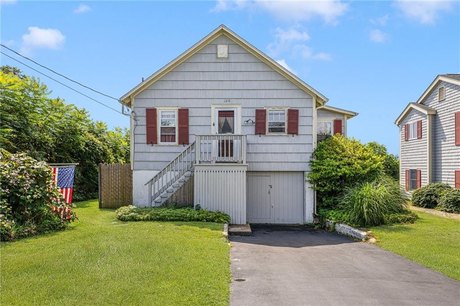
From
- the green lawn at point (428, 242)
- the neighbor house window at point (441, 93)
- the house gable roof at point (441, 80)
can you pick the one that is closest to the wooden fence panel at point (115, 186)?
the green lawn at point (428, 242)

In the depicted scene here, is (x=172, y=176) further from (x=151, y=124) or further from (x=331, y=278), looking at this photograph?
(x=331, y=278)

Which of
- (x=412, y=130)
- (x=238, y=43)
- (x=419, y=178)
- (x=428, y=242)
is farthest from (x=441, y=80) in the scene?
(x=428, y=242)

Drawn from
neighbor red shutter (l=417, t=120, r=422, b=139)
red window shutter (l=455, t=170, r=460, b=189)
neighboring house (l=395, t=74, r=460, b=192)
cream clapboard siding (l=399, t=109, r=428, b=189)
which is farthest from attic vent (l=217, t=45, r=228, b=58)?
neighbor red shutter (l=417, t=120, r=422, b=139)

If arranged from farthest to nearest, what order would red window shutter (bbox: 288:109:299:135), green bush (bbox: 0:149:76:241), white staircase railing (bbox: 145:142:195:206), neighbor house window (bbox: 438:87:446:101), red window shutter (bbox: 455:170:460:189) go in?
neighbor house window (bbox: 438:87:446:101) → red window shutter (bbox: 455:170:460:189) → red window shutter (bbox: 288:109:299:135) → white staircase railing (bbox: 145:142:195:206) → green bush (bbox: 0:149:76:241)

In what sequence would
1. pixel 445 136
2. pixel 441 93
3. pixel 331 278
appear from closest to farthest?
pixel 331 278, pixel 445 136, pixel 441 93

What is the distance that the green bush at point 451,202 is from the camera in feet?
55.6

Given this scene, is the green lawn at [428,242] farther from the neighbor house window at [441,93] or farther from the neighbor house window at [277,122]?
the neighbor house window at [441,93]

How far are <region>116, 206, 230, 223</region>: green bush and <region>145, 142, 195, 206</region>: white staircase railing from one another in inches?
50.6

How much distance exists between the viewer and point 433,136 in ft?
71.1

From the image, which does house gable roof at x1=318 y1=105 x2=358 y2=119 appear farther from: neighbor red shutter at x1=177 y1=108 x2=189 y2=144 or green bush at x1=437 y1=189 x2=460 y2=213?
neighbor red shutter at x1=177 y1=108 x2=189 y2=144

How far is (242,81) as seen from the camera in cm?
1523

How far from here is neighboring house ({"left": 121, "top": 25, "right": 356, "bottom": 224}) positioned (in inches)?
597

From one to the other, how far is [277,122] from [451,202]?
860 centimetres

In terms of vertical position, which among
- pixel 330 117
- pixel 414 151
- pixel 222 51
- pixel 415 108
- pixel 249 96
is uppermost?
pixel 222 51
